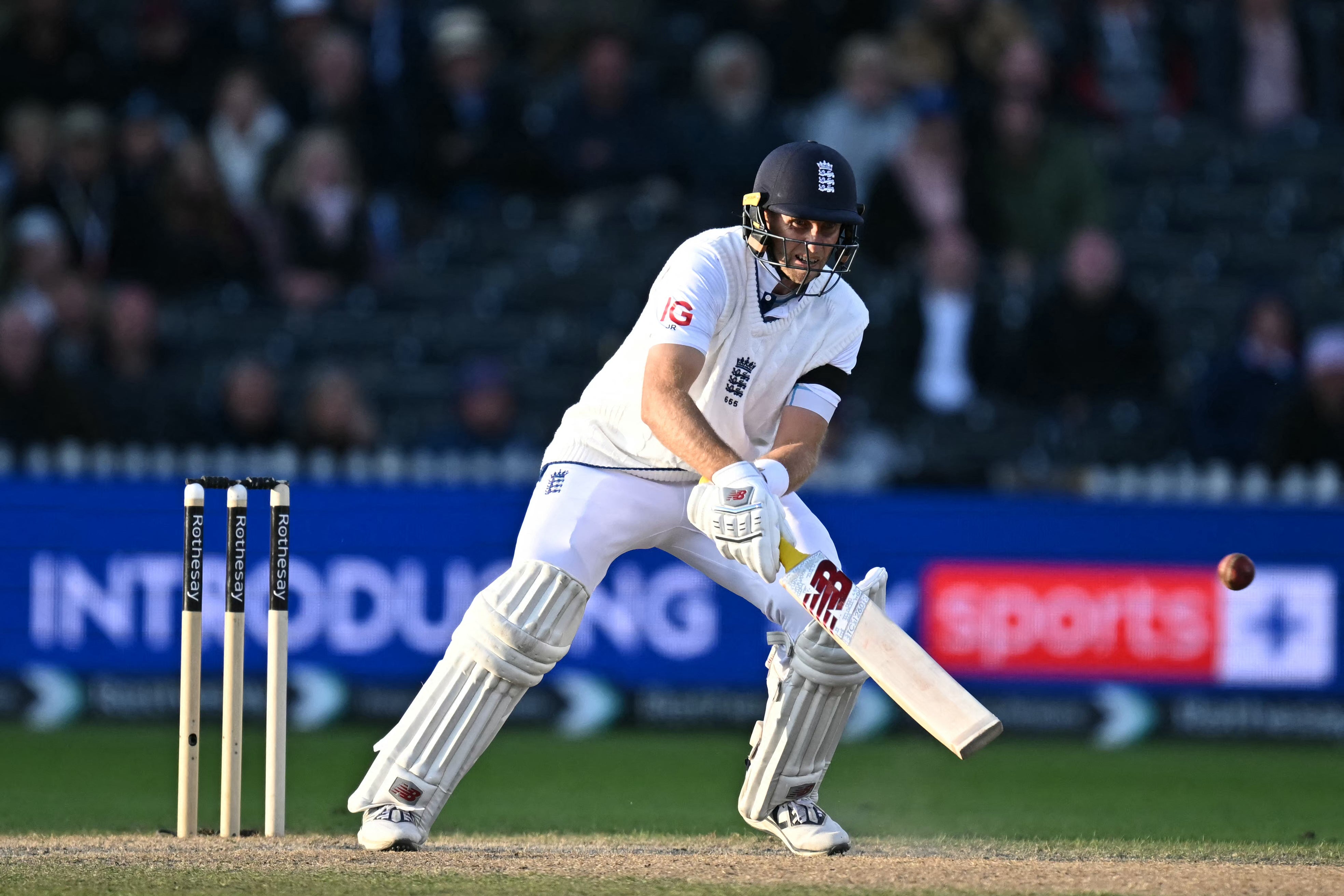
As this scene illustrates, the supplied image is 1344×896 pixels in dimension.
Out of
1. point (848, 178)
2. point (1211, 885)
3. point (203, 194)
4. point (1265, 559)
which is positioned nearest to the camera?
point (1211, 885)

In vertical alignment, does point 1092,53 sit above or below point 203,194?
above

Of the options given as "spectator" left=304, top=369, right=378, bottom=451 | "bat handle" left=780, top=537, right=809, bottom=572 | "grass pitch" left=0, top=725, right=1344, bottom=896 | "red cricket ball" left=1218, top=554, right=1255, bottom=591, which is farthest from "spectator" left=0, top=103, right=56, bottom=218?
"red cricket ball" left=1218, top=554, right=1255, bottom=591

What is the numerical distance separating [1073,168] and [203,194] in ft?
16.8

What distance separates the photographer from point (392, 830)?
5348 millimetres

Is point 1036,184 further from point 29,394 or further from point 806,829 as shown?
point 806,829

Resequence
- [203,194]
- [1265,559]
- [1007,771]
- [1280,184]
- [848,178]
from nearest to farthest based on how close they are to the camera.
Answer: [848,178] → [1007,771] → [1265,559] → [203,194] → [1280,184]

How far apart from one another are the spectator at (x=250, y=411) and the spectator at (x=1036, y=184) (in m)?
4.38

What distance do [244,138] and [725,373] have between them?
716 cm

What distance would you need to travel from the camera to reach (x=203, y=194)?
11633mm

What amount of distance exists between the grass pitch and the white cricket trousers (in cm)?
75

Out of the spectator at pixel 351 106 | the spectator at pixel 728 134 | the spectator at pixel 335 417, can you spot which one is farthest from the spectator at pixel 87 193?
the spectator at pixel 728 134

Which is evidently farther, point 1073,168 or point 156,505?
point 1073,168

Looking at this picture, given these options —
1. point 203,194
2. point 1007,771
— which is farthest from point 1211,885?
point 203,194

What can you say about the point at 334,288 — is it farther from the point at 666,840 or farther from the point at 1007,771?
the point at 666,840
